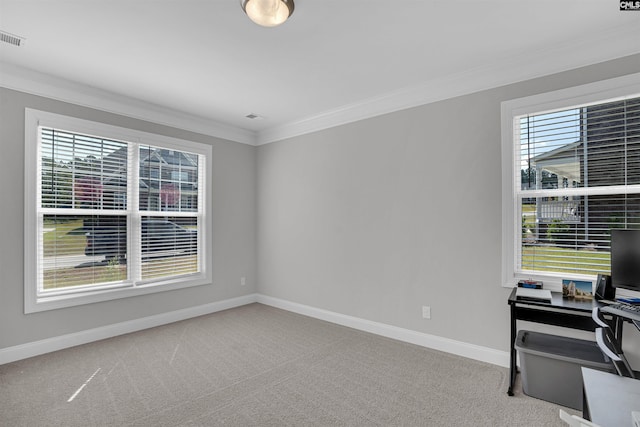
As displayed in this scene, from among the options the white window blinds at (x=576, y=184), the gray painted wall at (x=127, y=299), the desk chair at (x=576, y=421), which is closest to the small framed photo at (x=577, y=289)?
the white window blinds at (x=576, y=184)

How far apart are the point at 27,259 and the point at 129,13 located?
252cm

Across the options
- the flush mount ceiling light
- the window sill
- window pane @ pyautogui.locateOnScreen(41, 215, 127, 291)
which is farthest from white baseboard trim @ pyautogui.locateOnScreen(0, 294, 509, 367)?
the flush mount ceiling light

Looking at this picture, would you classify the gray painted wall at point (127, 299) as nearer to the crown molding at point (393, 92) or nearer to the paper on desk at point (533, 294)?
the crown molding at point (393, 92)

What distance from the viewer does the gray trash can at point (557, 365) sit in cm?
217

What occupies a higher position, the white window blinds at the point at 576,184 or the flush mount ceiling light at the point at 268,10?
the flush mount ceiling light at the point at 268,10

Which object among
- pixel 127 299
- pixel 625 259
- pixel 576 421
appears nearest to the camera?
pixel 576 421

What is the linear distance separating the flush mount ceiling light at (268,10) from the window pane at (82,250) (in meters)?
2.89

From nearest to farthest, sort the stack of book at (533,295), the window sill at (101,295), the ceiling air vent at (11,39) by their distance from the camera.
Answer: the stack of book at (533,295)
the ceiling air vent at (11,39)
the window sill at (101,295)

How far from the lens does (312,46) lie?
2.62 meters

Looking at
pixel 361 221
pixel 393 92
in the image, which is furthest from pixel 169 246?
pixel 393 92

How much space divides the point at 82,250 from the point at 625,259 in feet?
15.9

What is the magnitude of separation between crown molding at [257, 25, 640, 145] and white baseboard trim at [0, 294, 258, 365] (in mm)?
3040

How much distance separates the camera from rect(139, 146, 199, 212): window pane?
4.02m

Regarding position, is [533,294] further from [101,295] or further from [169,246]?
[101,295]
